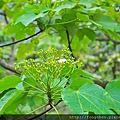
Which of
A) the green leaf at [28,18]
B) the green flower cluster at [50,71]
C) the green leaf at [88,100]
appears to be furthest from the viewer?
the green leaf at [28,18]

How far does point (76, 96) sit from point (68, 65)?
0.39 feet

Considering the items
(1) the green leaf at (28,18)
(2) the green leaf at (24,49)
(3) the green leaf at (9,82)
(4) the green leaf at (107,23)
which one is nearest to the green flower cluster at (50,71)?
(3) the green leaf at (9,82)

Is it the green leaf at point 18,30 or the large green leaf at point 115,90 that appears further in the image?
the green leaf at point 18,30

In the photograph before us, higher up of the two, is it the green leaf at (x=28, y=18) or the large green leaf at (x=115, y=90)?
the green leaf at (x=28, y=18)

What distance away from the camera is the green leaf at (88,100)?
63cm

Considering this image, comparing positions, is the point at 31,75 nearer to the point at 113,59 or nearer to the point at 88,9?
the point at 88,9

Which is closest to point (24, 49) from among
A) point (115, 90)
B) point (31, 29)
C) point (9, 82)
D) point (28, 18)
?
point (31, 29)

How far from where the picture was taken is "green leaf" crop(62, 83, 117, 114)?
0.63 metres

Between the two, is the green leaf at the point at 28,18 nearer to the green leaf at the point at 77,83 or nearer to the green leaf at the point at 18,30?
the green leaf at the point at 18,30

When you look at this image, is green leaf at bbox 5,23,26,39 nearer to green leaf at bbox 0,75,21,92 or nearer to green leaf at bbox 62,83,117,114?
green leaf at bbox 0,75,21,92

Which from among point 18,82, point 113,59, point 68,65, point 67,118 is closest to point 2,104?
point 18,82

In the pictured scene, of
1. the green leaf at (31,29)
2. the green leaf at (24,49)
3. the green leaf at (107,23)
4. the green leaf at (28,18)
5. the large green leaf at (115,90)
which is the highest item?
the green leaf at (28,18)

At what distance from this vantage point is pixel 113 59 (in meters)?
3.55

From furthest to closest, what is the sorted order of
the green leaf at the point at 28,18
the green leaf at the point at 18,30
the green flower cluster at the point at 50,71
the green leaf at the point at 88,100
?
the green leaf at the point at 18,30 < the green leaf at the point at 28,18 < the green flower cluster at the point at 50,71 < the green leaf at the point at 88,100
